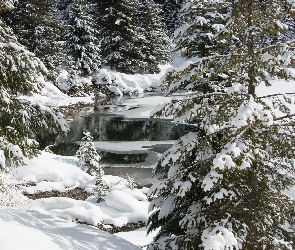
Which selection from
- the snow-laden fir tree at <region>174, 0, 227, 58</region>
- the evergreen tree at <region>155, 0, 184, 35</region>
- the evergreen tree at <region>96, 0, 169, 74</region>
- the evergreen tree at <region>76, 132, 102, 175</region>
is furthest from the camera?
the evergreen tree at <region>155, 0, 184, 35</region>

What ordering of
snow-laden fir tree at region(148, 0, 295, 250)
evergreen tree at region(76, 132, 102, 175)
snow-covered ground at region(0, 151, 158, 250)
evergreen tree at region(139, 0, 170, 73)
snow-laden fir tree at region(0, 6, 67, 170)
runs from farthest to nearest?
evergreen tree at region(139, 0, 170, 73) < evergreen tree at region(76, 132, 102, 175) < snow-laden fir tree at region(0, 6, 67, 170) < snow-laden fir tree at region(148, 0, 295, 250) < snow-covered ground at region(0, 151, 158, 250)

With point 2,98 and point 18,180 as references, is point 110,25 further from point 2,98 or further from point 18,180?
point 2,98

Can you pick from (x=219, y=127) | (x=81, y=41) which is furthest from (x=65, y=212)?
(x=81, y=41)

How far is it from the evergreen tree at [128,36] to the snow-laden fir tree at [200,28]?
30.4 m

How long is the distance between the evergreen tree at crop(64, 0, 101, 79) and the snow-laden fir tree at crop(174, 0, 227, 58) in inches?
1053

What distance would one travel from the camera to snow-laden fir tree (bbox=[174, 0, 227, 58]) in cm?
716

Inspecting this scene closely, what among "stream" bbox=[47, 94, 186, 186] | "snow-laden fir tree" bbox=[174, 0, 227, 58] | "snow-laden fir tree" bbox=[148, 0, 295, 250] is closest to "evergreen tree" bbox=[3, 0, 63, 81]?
"stream" bbox=[47, 94, 186, 186]

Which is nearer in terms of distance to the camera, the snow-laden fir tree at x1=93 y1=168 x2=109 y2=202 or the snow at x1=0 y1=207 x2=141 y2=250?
the snow at x1=0 y1=207 x2=141 y2=250

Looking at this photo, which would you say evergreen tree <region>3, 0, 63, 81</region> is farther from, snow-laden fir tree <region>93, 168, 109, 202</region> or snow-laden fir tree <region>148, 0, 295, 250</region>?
snow-laden fir tree <region>148, 0, 295, 250</region>

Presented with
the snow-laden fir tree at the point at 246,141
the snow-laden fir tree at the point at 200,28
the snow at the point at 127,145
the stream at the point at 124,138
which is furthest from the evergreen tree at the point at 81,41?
the snow-laden fir tree at the point at 246,141

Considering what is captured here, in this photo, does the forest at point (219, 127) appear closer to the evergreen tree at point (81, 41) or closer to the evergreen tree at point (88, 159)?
the evergreen tree at point (88, 159)

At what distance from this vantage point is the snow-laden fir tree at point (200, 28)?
7.16 meters

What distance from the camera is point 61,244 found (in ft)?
15.8

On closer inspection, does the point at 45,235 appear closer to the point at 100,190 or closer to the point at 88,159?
the point at 100,190
